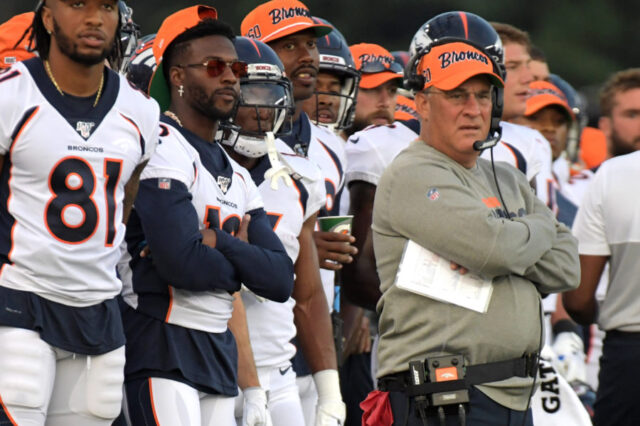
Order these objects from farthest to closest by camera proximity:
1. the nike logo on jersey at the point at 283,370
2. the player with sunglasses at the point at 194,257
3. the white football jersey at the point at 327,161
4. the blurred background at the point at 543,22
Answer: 1. the blurred background at the point at 543,22
2. the white football jersey at the point at 327,161
3. the nike logo on jersey at the point at 283,370
4. the player with sunglasses at the point at 194,257

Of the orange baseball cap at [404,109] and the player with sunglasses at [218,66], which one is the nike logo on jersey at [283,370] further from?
the orange baseball cap at [404,109]

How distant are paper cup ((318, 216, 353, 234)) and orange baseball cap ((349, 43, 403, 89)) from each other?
1.63 m

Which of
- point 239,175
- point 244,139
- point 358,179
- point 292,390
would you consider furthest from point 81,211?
point 358,179

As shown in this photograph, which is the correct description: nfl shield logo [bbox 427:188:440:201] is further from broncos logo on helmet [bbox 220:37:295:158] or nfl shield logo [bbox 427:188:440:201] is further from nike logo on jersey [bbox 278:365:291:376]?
nike logo on jersey [bbox 278:365:291:376]

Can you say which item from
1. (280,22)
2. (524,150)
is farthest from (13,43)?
(524,150)

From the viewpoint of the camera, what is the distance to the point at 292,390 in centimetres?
568

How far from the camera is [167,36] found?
5.17m

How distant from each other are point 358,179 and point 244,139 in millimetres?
1212

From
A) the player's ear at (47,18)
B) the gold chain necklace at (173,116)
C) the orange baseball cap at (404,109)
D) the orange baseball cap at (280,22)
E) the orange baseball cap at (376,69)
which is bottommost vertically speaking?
the orange baseball cap at (404,109)

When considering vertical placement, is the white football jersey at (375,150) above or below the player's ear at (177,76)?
below

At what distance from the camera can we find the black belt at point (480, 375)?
4664 mm

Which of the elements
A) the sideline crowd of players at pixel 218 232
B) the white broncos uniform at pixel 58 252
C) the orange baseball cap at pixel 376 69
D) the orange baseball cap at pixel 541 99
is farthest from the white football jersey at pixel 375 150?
the orange baseball cap at pixel 541 99

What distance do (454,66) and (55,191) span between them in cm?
152

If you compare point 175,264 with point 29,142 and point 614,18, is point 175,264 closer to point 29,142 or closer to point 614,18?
point 29,142
